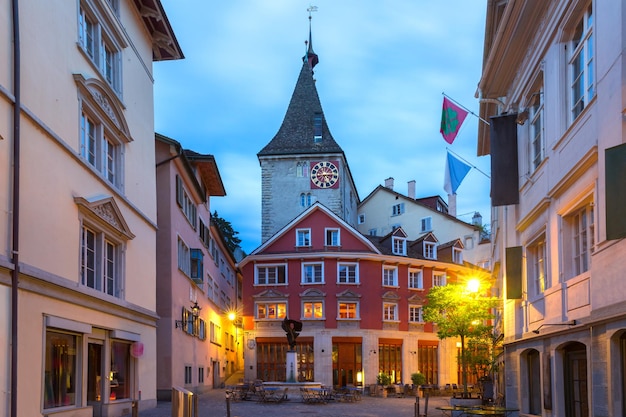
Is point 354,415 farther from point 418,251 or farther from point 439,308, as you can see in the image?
point 418,251

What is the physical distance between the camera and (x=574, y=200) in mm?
13766

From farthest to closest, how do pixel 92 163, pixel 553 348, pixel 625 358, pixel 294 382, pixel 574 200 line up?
pixel 294 382
pixel 92 163
pixel 553 348
pixel 574 200
pixel 625 358

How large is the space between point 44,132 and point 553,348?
11600 millimetres

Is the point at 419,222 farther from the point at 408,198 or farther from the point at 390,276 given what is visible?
the point at 390,276

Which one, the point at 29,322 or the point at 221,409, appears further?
the point at 221,409

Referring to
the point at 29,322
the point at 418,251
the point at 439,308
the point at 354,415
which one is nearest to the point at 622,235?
the point at 29,322

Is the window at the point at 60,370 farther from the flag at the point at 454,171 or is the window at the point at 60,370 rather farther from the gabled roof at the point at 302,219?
the gabled roof at the point at 302,219

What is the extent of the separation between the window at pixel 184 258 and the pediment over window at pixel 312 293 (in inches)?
673

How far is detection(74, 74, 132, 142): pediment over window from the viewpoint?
18.2 metres

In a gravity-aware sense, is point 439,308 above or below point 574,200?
below

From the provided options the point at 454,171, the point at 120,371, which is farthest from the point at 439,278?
the point at 120,371

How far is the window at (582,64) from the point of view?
13.1m

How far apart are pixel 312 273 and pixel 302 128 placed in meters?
26.7

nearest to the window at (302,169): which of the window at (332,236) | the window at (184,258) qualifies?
the window at (332,236)
